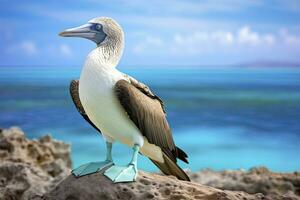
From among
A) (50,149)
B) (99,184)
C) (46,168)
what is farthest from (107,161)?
(50,149)

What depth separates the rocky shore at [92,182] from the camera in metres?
2.81

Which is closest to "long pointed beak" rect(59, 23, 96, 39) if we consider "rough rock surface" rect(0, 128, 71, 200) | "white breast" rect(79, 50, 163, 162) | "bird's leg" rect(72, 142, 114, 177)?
"white breast" rect(79, 50, 163, 162)

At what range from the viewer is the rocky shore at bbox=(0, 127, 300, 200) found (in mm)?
2814

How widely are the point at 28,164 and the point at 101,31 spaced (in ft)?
5.92

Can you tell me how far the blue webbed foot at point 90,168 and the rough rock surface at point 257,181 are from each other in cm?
237

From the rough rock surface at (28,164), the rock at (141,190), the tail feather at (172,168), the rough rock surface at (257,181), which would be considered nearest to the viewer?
the rock at (141,190)

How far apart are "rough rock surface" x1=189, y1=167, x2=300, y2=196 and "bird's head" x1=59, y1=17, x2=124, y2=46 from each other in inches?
102

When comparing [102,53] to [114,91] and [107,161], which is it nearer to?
[114,91]

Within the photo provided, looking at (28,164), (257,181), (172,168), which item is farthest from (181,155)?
(257,181)

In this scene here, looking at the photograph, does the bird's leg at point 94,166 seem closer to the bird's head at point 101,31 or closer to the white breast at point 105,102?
the white breast at point 105,102

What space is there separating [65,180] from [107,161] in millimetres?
260

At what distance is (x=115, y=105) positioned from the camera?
2820 millimetres

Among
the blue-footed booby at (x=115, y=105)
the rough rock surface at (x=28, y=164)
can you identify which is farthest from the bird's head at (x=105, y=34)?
the rough rock surface at (x=28, y=164)

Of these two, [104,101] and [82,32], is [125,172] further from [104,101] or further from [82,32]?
[82,32]
